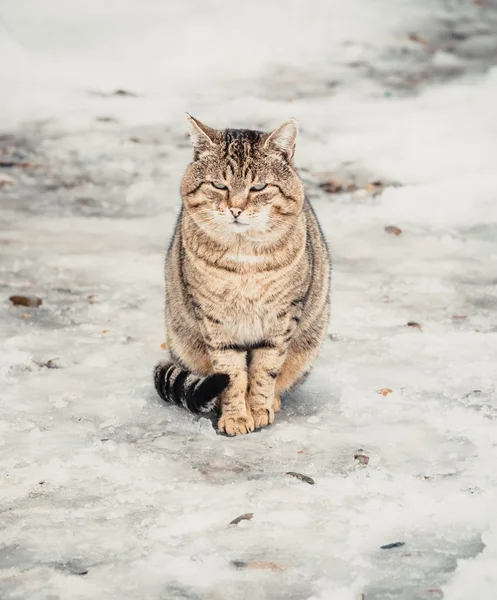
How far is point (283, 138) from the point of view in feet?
14.2

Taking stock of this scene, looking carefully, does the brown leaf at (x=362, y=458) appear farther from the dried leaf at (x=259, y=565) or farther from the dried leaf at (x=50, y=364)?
the dried leaf at (x=50, y=364)

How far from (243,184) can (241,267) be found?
36cm

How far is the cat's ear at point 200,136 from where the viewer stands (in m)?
4.35

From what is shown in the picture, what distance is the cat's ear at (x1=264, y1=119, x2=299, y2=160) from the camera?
14.1 ft

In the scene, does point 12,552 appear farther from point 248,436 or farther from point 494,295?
point 494,295

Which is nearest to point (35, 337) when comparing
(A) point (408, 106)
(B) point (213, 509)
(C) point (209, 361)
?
(C) point (209, 361)

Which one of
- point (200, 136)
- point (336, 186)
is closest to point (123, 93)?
point (336, 186)

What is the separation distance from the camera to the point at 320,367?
5.03 m

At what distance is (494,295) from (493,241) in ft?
2.87

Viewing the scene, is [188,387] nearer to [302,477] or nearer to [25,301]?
[302,477]

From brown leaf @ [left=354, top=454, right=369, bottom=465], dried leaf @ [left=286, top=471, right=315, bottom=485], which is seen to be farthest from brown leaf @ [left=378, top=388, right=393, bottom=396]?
dried leaf @ [left=286, top=471, right=315, bottom=485]

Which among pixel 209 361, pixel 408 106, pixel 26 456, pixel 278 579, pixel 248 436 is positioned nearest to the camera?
pixel 278 579

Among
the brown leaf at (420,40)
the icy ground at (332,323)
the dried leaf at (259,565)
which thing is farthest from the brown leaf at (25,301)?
the brown leaf at (420,40)

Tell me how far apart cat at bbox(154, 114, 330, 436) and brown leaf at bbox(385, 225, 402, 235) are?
8.09ft
